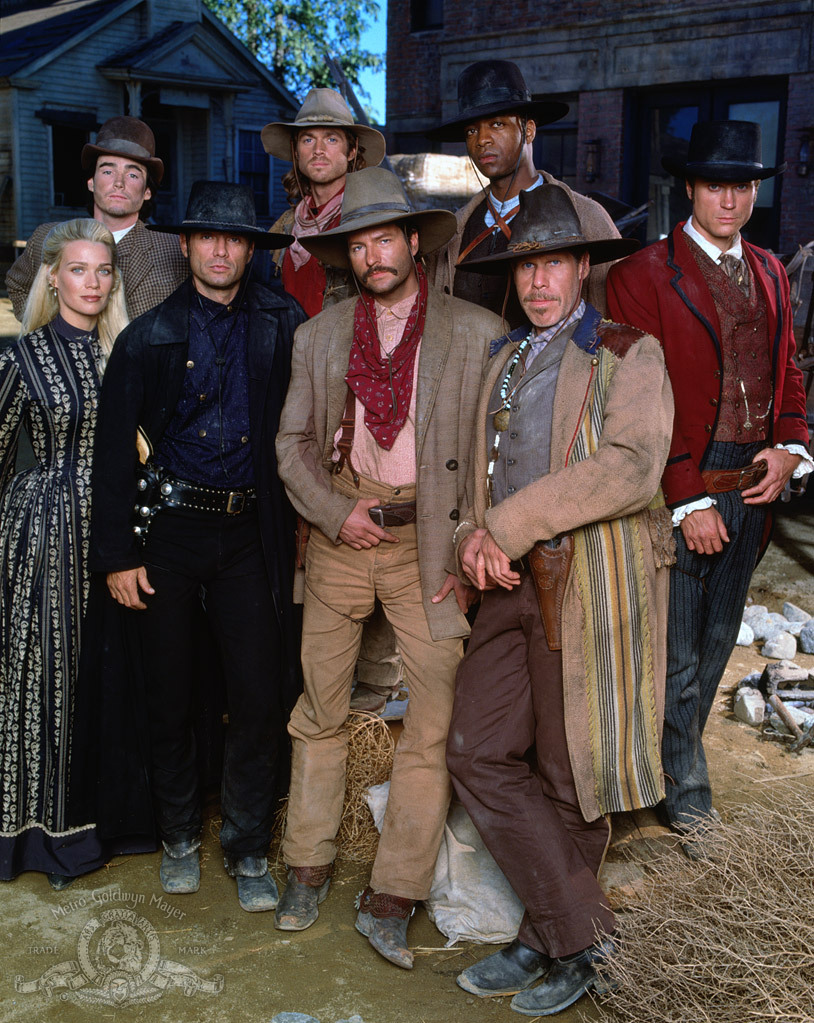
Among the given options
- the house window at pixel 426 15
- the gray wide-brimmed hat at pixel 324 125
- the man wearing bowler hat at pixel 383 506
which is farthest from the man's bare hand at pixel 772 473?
the house window at pixel 426 15

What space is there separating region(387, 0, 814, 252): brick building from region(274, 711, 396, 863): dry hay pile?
11365 millimetres

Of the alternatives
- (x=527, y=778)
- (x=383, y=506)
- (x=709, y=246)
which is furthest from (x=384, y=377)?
(x=527, y=778)

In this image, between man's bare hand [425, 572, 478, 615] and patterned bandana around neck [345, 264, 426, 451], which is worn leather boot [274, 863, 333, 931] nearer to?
man's bare hand [425, 572, 478, 615]

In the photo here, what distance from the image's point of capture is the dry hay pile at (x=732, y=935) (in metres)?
2.53

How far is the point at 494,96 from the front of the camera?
14.0 feet

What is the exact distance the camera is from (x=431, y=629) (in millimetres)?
3670

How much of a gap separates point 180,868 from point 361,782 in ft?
2.38

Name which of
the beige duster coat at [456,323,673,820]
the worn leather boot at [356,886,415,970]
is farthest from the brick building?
the worn leather boot at [356,886,415,970]

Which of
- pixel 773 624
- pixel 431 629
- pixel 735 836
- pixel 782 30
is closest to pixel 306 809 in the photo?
pixel 431 629

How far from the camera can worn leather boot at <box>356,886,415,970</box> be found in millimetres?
3504

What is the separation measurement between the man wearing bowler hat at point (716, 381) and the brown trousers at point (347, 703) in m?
0.90

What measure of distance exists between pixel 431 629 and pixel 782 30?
12720 millimetres

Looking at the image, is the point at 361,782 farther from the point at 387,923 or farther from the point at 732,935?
the point at 732,935

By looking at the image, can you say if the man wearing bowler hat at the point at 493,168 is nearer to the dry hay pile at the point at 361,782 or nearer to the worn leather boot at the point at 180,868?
the dry hay pile at the point at 361,782
